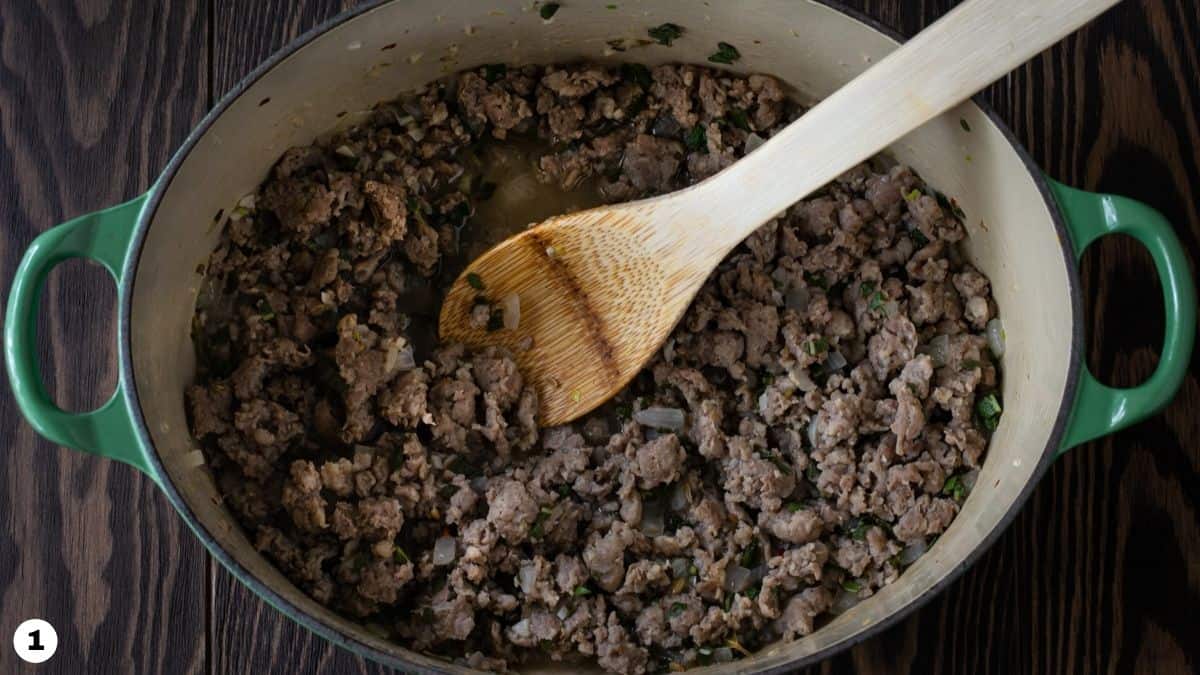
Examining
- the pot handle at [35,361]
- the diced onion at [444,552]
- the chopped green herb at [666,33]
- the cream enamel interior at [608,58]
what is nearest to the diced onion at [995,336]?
the cream enamel interior at [608,58]

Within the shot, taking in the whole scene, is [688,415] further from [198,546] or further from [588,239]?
[198,546]

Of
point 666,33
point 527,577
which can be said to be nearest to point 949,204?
point 666,33

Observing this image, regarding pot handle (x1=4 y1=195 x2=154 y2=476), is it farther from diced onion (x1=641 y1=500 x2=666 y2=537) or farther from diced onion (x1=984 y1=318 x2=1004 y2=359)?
diced onion (x1=984 y1=318 x2=1004 y2=359)

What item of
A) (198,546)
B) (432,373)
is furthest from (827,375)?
(198,546)

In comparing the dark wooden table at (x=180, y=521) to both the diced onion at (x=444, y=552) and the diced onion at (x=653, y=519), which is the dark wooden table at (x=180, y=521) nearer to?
the diced onion at (x=444, y=552)

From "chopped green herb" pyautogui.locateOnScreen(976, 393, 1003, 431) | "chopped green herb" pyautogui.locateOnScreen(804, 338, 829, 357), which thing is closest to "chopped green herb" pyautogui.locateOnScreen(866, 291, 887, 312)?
"chopped green herb" pyautogui.locateOnScreen(804, 338, 829, 357)

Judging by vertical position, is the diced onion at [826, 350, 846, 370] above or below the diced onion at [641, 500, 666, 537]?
above

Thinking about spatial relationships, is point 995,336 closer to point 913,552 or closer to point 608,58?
point 913,552
